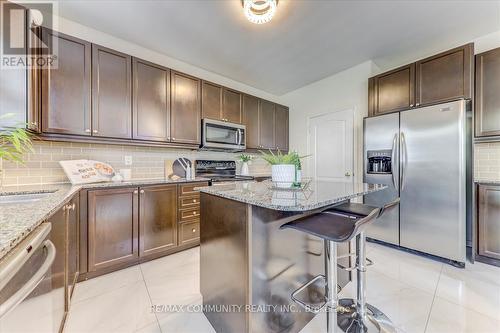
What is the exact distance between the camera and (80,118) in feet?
6.95

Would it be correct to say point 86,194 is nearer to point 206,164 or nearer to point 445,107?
point 206,164

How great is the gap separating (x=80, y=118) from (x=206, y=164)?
5.53 ft

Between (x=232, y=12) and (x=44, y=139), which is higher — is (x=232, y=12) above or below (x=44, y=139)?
above

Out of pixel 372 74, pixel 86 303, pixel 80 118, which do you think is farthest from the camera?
pixel 372 74

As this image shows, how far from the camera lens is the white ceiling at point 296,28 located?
6.75 ft

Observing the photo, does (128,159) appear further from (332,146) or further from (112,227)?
(332,146)

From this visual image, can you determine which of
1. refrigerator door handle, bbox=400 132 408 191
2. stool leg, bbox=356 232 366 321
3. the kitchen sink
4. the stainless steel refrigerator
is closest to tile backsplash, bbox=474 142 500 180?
the stainless steel refrigerator

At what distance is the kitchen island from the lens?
1.10 m

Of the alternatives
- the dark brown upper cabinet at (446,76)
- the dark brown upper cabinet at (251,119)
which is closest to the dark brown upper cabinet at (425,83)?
the dark brown upper cabinet at (446,76)

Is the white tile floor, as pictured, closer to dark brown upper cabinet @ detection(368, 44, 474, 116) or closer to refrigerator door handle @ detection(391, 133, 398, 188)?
refrigerator door handle @ detection(391, 133, 398, 188)

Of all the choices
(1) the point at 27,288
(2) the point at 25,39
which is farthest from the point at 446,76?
(2) the point at 25,39

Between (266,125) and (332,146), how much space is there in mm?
1267

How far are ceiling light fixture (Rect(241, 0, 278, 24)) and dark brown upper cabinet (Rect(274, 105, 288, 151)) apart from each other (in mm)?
2251

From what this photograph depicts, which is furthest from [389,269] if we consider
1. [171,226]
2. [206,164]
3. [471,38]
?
[471,38]
